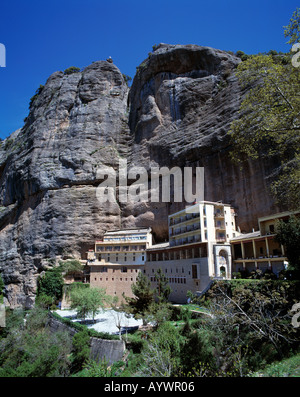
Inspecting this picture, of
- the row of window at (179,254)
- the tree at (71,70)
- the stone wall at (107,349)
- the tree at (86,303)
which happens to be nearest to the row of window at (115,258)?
the row of window at (179,254)

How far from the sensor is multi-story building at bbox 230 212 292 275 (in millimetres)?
26078

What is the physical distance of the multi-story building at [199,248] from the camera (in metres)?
29.7

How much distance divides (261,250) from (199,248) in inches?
276

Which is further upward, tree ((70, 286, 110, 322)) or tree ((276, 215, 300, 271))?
tree ((276, 215, 300, 271))

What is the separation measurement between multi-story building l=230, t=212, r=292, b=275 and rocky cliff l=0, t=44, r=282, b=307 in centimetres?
342

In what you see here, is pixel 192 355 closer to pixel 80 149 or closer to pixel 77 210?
pixel 77 210

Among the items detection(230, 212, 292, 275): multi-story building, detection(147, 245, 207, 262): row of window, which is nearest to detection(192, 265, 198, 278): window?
detection(147, 245, 207, 262): row of window

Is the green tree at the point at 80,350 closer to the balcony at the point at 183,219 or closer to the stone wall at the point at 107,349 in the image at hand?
the stone wall at the point at 107,349

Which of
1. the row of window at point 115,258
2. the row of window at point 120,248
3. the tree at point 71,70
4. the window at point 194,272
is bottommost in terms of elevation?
the window at point 194,272

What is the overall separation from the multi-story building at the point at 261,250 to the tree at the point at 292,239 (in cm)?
435

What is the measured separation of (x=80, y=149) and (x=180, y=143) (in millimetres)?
19754

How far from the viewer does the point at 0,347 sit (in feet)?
83.7

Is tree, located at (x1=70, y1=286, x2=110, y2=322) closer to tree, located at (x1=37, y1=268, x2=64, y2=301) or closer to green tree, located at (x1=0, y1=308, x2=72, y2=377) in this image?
green tree, located at (x1=0, y1=308, x2=72, y2=377)

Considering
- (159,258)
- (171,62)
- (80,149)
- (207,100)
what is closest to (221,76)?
(207,100)
